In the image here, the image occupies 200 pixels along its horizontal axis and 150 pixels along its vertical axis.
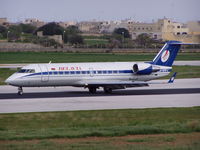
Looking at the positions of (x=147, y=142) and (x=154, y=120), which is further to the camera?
(x=154, y=120)

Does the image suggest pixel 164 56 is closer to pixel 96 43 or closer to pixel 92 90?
pixel 92 90

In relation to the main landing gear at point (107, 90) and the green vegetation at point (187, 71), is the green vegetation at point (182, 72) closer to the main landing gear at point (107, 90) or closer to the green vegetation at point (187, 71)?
the green vegetation at point (187, 71)

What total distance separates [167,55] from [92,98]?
29.1 feet

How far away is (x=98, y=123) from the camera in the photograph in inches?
931

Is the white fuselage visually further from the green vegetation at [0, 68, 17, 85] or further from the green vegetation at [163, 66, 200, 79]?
the green vegetation at [163, 66, 200, 79]

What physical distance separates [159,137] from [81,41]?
369ft

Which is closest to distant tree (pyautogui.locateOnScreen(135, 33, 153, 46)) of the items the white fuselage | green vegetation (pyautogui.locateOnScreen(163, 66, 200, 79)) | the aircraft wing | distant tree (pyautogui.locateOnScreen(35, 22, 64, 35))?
distant tree (pyautogui.locateOnScreen(35, 22, 64, 35))

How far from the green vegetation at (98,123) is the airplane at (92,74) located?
28.0 feet

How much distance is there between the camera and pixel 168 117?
83.9ft

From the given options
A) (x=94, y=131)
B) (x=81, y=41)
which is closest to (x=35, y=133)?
(x=94, y=131)

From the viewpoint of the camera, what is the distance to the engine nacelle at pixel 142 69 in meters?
37.0

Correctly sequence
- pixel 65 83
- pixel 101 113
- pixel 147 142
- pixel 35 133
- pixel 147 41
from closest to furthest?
pixel 147 142, pixel 35 133, pixel 101 113, pixel 65 83, pixel 147 41

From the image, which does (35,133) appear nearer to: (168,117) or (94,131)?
(94,131)

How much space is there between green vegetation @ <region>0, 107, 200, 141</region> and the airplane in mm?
8544
